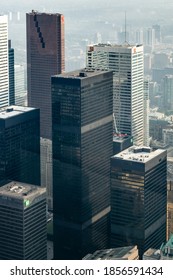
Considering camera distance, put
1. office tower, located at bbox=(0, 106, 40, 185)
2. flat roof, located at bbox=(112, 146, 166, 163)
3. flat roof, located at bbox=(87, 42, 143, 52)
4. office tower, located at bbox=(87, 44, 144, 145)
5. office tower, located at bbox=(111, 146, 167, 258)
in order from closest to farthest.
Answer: office tower, located at bbox=(111, 146, 167, 258) < flat roof, located at bbox=(112, 146, 166, 163) < office tower, located at bbox=(0, 106, 40, 185) < flat roof, located at bbox=(87, 42, 143, 52) < office tower, located at bbox=(87, 44, 144, 145)

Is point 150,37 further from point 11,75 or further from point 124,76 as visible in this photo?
point 11,75

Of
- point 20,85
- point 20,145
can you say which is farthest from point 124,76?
point 20,145

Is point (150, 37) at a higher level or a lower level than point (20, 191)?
higher

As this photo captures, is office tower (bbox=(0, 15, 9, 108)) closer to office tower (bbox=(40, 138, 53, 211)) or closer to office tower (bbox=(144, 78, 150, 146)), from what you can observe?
office tower (bbox=(40, 138, 53, 211))

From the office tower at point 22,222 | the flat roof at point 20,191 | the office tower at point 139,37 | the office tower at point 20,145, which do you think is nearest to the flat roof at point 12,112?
the office tower at point 20,145

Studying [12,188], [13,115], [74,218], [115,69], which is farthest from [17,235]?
[115,69]

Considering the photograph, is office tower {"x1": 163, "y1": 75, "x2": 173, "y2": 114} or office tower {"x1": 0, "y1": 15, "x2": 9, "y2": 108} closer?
office tower {"x1": 0, "y1": 15, "x2": 9, "y2": 108}

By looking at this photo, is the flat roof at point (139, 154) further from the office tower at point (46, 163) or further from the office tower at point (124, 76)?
the office tower at point (124, 76)

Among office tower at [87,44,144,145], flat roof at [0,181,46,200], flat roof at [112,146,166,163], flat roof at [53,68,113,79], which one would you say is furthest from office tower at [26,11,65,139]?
flat roof at [0,181,46,200]
